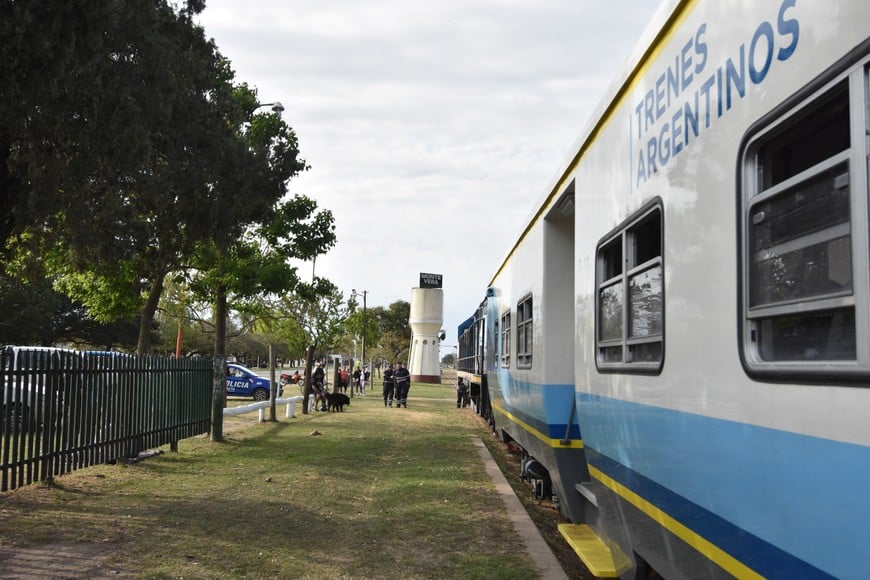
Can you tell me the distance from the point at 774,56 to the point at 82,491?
28.3 ft

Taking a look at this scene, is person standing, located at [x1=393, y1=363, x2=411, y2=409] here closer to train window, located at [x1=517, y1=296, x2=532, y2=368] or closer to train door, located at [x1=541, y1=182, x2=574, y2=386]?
train window, located at [x1=517, y1=296, x2=532, y2=368]

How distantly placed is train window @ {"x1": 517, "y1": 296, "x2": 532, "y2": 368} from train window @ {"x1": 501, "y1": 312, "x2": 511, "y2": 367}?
96cm

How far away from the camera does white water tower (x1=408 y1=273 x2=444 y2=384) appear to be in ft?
197

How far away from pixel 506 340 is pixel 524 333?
1894mm

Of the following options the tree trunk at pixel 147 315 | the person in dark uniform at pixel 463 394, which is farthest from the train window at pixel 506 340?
the person in dark uniform at pixel 463 394

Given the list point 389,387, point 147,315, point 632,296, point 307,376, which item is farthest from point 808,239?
point 389,387

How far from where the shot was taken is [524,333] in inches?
343

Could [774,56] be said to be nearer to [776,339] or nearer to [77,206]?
[776,339]

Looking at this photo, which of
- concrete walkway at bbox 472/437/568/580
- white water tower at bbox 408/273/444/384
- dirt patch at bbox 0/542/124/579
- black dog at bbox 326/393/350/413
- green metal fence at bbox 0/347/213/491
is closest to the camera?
dirt patch at bbox 0/542/124/579

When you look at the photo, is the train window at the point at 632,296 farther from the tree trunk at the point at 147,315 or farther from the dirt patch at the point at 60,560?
the tree trunk at the point at 147,315

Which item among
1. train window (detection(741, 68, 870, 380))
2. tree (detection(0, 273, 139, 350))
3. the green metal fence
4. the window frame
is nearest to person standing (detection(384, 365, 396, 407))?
the green metal fence

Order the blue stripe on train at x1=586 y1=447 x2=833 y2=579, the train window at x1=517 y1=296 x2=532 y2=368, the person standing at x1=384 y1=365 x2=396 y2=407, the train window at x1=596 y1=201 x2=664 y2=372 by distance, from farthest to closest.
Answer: the person standing at x1=384 y1=365 x2=396 y2=407 → the train window at x1=517 y1=296 x2=532 y2=368 → the train window at x1=596 y1=201 x2=664 y2=372 → the blue stripe on train at x1=586 y1=447 x2=833 y2=579

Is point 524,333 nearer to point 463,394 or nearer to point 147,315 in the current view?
point 147,315

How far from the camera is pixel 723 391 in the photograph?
284 centimetres
